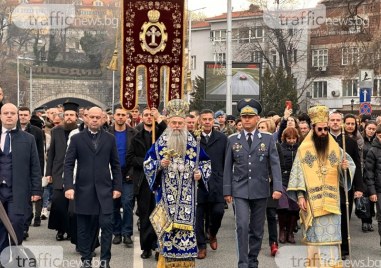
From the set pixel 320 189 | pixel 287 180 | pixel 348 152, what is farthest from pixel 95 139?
pixel 287 180

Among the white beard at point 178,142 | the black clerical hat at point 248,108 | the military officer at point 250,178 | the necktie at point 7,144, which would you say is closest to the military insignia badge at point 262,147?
the military officer at point 250,178

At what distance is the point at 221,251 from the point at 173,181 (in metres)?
2.76

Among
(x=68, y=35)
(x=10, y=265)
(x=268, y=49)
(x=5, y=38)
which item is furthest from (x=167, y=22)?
(x=68, y=35)

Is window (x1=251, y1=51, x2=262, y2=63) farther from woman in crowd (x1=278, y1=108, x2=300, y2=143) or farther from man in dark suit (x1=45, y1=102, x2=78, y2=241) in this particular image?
man in dark suit (x1=45, y1=102, x2=78, y2=241)

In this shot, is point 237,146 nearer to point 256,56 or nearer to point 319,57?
point 256,56

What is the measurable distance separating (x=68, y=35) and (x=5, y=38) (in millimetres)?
10347

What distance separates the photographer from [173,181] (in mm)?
9680

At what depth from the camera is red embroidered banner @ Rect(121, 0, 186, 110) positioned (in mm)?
12555

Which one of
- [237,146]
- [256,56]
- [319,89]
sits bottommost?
[237,146]

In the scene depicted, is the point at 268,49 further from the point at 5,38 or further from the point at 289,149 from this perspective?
the point at 289,149

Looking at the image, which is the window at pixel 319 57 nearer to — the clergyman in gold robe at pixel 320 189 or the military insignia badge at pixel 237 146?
the military insignia badge at pixel 237 146

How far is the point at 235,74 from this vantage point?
34156 mm

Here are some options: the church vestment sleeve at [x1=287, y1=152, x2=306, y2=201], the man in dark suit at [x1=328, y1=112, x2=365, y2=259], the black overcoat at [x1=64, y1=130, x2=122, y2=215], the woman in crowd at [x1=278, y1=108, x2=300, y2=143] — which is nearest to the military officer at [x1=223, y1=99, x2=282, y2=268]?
the church vestment sleeve at [x1=287, y1=152, x2=306, y2=201]

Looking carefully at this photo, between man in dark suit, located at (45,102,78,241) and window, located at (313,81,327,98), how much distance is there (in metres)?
65.4
